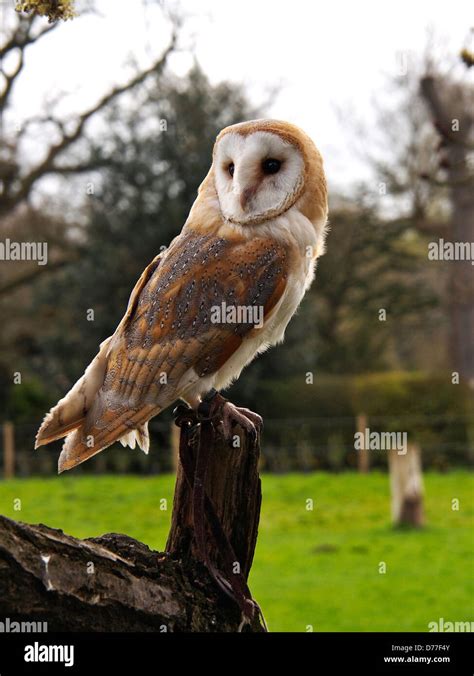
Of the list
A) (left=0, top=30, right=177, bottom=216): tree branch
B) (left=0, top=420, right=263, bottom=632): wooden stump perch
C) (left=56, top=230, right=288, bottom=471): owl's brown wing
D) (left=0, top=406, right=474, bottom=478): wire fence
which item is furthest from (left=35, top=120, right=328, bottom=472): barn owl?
(left=0, top=30, right=177, bottom=216): tree branch

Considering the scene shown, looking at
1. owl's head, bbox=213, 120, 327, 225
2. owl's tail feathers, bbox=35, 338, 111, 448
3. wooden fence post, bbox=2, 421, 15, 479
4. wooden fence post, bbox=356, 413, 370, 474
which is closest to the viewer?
owl's tail feathers, bbox=35, 338, 111, 448

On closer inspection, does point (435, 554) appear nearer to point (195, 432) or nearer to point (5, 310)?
point (195, 432)

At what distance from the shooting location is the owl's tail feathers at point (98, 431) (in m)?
2.31

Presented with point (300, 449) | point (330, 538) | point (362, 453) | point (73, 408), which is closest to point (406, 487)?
point (330, 538)

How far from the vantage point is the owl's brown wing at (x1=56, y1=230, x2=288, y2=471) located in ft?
7.81

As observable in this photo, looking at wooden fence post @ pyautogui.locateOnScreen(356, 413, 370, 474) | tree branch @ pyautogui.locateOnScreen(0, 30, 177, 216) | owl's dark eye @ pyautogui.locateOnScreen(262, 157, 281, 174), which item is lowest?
wooden fence post @ pyautogui.locateOnScreen(356, 413, 370, 474)

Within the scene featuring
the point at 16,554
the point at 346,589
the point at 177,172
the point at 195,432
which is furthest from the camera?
the point at 177,172

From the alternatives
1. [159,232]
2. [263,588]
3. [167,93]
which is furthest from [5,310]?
[263,588]

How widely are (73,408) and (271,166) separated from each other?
2.88 ft

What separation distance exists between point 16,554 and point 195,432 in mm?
762

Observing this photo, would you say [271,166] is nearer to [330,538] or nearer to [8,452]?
[330,538]

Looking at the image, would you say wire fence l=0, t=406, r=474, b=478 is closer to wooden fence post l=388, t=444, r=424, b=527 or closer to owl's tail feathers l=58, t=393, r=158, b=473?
wooden fence post l=388, t=444, r=424, b=527

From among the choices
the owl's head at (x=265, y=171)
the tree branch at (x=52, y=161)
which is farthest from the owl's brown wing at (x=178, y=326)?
the tree branch at (x=52, y=161)

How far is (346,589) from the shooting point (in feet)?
27.1
